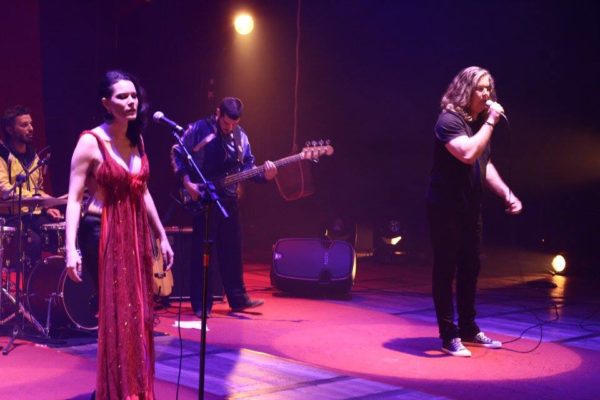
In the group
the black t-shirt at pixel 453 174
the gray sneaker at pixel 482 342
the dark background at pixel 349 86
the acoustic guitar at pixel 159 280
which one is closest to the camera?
the black t-shirt at pixel 453 174

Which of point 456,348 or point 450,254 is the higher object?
point 450,254

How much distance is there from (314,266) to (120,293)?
4189 mm

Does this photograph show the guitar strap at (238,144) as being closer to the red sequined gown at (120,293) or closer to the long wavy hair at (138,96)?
the long wavy hair at (138,96)

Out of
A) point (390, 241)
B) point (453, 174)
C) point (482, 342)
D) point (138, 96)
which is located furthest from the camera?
point (390, 241)

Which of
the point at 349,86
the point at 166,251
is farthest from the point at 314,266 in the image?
the point at 349,86

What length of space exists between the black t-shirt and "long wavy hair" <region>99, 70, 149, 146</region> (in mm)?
2026

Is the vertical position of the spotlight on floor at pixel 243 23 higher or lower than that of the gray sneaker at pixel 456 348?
higher

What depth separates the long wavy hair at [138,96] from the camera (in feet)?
11.1

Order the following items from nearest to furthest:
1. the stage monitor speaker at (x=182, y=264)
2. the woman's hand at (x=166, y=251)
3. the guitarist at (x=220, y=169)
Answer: the woman's hand at (x=166, y=251) → the guitarist at (x=220, y=169) → the stage monitor speaker at (x=182, y=264)

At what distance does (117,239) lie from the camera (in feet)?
11.0

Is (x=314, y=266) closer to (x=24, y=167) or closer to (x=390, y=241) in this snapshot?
(x=24, y=167)

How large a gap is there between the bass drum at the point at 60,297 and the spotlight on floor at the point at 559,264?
20.1 feet

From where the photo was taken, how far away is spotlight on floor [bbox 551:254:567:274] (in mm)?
9562

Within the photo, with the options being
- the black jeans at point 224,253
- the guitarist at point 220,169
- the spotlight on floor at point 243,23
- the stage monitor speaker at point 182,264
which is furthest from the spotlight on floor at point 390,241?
the guitarist at point 220,169
